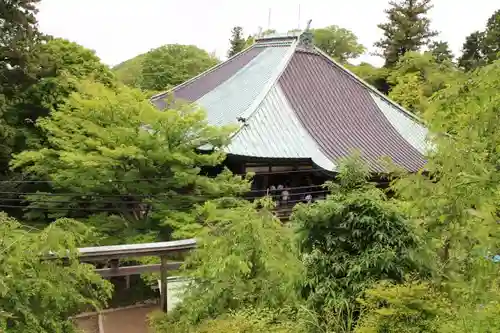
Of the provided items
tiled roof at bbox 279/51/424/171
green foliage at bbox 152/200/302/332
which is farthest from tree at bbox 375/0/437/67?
green foliage at bbox 152/200/302/332

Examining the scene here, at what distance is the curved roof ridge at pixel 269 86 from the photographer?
15055 millimetres

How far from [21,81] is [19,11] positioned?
7.15 feet

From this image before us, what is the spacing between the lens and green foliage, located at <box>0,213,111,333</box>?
489 cm

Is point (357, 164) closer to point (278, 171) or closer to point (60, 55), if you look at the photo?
point (278, 171)

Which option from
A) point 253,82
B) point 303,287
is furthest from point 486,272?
point 253,82

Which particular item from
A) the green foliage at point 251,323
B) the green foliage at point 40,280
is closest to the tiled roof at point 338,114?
the green foliage at point 251,323

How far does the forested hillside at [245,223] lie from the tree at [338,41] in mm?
26966

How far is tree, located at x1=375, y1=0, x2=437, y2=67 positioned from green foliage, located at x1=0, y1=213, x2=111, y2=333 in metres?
28.4

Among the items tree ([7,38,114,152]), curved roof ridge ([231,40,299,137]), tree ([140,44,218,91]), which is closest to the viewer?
curved roof ridge ([231,40,299,137])

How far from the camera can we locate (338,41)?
38906mm

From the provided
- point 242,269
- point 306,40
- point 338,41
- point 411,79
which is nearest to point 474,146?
point 242,269

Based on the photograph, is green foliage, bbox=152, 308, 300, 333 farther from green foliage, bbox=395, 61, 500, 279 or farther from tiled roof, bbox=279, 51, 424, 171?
tiled roof, bbox=279, 51, 424, 171

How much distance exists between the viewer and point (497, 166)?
2957 millimetres

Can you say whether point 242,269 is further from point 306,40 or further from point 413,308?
point 306,40
